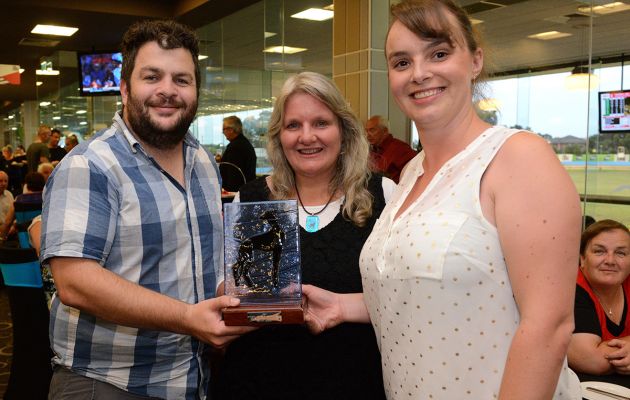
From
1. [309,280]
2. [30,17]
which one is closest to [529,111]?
[309,280]

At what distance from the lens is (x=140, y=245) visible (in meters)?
1.42

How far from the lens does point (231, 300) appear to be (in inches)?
52.9

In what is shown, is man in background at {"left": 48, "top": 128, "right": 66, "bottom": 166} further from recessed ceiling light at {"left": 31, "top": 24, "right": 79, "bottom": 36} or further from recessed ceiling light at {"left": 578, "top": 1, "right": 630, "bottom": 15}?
recessed ceiling light at {"left": 578, "top": 1, "right": 630, "bottom": 15}

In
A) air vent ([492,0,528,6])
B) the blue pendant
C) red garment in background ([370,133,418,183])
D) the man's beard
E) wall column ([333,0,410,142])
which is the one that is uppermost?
air vent ([492,0,528,6])

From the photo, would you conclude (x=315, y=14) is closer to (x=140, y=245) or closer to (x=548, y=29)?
(x=548, y=29)

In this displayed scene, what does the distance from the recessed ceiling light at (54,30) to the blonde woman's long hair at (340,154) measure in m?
8.95

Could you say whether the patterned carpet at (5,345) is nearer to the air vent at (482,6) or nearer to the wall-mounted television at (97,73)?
the wall-mounted television at (97,73)

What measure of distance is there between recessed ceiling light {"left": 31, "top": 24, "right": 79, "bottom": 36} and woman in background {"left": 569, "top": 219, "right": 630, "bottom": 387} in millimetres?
9286

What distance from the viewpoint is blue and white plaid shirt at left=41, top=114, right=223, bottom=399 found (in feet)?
4.38

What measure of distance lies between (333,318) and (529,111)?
4312 millimetres

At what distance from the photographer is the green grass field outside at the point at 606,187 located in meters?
4.74

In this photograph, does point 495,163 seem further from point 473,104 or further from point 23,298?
point 23,298

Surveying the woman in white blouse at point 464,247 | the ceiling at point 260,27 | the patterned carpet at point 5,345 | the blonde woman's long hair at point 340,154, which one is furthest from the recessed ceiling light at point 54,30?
the woman in white blouse at point 464,247

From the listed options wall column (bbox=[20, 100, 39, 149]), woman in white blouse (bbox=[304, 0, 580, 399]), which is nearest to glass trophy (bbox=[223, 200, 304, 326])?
woman in white blouse (bbox=[304, 0, 580, 399])
